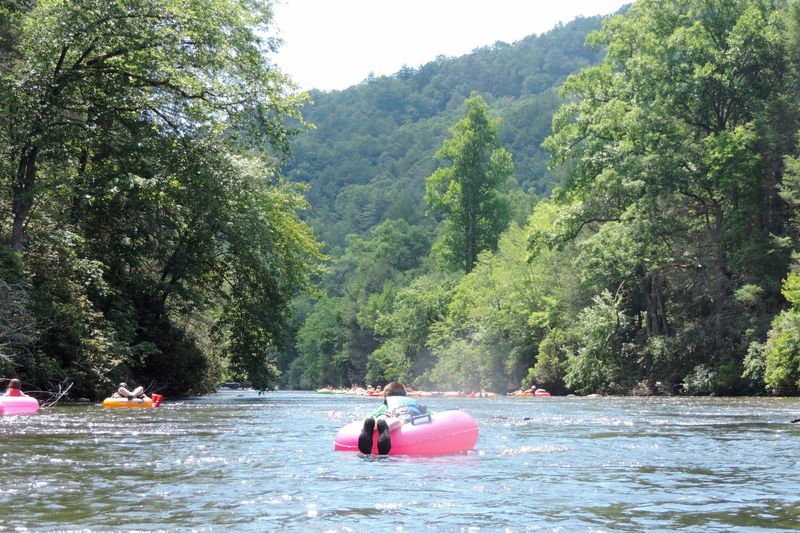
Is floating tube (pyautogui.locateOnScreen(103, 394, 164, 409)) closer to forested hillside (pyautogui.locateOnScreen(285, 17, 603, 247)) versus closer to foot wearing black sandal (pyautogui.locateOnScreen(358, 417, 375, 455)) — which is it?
foot wearing black sandal (pyautogui.locateOnScreen(358, 417, 375, 455))

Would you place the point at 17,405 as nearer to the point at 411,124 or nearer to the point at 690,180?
the point at 690,180

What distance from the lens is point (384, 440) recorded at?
12562mm

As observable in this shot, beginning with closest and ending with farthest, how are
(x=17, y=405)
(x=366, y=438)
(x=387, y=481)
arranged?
(x=387, y=481)
(x=366, y=438)
(x=17, y=405)

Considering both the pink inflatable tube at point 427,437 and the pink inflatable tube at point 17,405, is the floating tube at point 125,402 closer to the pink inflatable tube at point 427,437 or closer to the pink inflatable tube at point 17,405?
the pink inflatable tube at point 17,405

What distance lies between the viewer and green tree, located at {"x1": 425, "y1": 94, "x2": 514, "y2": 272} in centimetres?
7181

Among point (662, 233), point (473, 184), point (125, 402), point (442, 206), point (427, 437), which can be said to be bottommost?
point (427, 437)

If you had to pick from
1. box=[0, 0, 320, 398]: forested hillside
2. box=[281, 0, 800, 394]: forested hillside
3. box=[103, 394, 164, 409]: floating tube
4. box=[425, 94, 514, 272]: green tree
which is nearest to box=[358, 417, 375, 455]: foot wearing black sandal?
box=[0, 0, 320, 398]: forested hillside

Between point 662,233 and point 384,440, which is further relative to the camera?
point 662,233

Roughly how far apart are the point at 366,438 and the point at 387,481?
2.63 m

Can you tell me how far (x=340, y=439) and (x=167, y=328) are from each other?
20.1 meters

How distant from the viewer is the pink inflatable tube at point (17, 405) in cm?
1858

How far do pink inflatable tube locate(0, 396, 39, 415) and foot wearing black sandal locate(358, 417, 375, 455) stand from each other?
9.27 meters

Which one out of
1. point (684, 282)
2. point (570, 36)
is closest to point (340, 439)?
point (684, 282)

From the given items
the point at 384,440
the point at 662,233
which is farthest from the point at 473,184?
the point at 384,440
